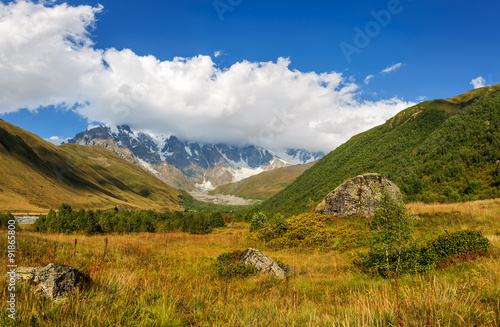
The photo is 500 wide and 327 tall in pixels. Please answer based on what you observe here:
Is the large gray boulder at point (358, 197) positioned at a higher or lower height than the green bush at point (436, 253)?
higher

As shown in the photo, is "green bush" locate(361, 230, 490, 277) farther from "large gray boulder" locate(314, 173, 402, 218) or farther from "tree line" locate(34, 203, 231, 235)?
"tree line" locate(34, 203, 231, 235)

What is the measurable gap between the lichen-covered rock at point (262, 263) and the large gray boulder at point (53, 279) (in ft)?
25.5

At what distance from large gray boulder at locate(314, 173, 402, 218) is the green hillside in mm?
14867

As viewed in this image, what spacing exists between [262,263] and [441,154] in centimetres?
5080

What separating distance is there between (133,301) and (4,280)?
2882 mm

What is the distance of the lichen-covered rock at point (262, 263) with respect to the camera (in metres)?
11.3

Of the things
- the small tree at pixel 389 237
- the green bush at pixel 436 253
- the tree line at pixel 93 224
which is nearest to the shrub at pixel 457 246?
the green bush at pixel 436 253

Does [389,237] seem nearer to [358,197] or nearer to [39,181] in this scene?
[358,197]

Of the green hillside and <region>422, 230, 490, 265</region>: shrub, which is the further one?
the green hillside

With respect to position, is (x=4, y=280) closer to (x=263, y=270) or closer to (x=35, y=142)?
(x=263, y=270)

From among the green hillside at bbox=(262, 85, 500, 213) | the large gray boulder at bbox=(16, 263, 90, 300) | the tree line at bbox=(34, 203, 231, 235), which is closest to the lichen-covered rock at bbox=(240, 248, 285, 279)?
the large gray boulder at bbox=(16, 263, 90, 300)

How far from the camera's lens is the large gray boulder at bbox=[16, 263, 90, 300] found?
486 cm

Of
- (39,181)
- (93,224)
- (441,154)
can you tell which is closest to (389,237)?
(93,224)

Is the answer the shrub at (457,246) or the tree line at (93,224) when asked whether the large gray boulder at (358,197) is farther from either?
the tree line at (93,224)
